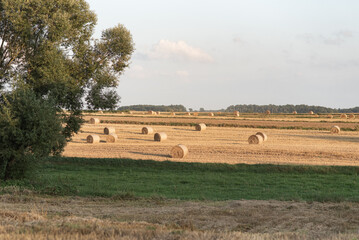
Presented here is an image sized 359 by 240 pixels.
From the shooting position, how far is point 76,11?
28.1 metres

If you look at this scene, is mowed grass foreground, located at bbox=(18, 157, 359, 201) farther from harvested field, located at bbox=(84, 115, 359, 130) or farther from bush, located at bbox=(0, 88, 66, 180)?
harvested field, located at bbox=(84, 115, 359, 130)

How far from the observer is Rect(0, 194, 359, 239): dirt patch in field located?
1043 cm

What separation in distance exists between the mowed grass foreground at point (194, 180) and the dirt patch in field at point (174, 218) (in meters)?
2.06

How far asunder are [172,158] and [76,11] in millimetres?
13163

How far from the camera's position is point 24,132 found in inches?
869

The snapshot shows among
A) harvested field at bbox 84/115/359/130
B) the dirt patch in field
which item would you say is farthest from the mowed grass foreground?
harvested field at bbox 84/115/359/130

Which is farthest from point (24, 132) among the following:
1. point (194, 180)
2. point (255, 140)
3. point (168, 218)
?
point (255, 140)

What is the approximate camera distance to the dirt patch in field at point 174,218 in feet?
34.2

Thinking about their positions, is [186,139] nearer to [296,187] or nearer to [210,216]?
[296,187]

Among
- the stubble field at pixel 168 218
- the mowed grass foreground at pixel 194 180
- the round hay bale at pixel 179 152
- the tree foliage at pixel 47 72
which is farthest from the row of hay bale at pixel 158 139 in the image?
the stubble field at pixel 168 218

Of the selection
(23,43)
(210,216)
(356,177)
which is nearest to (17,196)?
(210,216)

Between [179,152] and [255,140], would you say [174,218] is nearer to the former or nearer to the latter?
[179,152]

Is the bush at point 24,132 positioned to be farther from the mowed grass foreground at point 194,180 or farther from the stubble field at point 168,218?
the stubble field at point 168,218

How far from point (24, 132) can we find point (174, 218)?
11590mm
